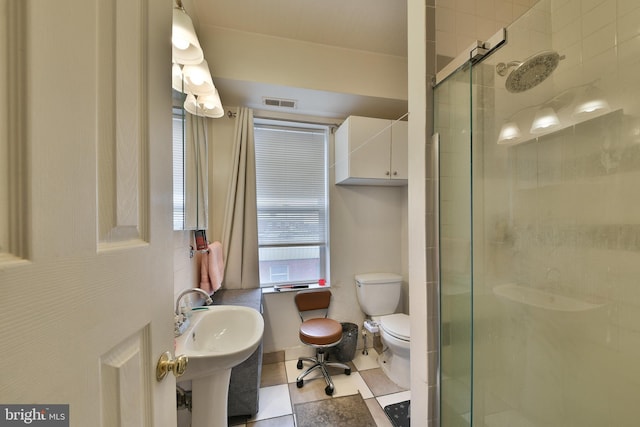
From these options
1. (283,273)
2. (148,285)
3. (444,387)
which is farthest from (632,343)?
(283,273)

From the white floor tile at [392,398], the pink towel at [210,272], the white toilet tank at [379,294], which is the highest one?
the pink towel at [210,272]

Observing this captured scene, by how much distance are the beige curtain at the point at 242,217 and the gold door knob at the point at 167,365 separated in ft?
4.72


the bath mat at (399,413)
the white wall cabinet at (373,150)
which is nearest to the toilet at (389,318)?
the bath mat at (399,413)

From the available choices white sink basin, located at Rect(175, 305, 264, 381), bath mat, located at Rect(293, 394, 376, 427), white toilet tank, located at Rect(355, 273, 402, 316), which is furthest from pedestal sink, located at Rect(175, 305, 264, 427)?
white toilet tank, located at Rect(355, 273, 402, 316)

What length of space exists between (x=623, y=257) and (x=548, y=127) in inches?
21.9

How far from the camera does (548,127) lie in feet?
3.31

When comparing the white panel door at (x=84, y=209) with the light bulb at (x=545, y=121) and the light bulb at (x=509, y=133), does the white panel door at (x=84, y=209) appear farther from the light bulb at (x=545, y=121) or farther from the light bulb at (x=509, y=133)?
the light bulb at (x=545, y=121)

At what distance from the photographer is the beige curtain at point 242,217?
2.02 m

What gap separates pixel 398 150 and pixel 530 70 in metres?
1.13

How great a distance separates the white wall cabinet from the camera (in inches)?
80.6

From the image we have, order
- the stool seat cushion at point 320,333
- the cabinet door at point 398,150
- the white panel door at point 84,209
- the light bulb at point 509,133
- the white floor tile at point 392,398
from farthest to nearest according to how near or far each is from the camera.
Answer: the cabinet door at point 398,150 → the stool seat cushion at point 320,333 → the white floor tile at point 392,398 → the light bulb at point 509,133 → the white panel door at point 84,209

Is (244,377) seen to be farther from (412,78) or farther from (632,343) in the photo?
(412,78)

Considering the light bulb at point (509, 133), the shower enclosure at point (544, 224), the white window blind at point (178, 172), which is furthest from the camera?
the white window blind at point (178, 172)

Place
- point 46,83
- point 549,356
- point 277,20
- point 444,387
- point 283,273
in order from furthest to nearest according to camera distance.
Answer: point 283,273, point 277,20, point 444,387, point 549,356, point 46,83
